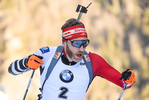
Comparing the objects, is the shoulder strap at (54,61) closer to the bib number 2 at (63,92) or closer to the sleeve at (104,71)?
the bib number 2 at (63,92)

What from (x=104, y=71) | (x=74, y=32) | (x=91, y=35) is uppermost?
(x=91, y=35)

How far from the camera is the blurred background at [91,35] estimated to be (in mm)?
4027

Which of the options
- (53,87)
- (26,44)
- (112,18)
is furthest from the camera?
(112,18)

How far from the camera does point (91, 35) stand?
4.22m

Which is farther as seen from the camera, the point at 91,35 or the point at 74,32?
the point at 91,35

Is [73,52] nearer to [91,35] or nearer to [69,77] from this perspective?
[69,77]

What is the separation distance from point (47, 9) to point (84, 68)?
248cm

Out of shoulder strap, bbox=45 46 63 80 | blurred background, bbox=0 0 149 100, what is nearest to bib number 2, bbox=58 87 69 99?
shoulder strap, bbox=45 46 63 80

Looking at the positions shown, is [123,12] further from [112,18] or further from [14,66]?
[14,66]

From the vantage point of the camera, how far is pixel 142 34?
14.6ft

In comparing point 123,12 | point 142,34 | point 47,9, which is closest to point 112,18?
point 123,12

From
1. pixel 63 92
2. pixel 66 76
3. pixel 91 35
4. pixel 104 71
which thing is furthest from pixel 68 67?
pixel 91 35

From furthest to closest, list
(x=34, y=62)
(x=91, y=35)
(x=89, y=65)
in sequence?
(x=91, y=35) < (x=89, y=65) < (x=34, y=62)

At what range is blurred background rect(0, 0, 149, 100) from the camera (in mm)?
4027
